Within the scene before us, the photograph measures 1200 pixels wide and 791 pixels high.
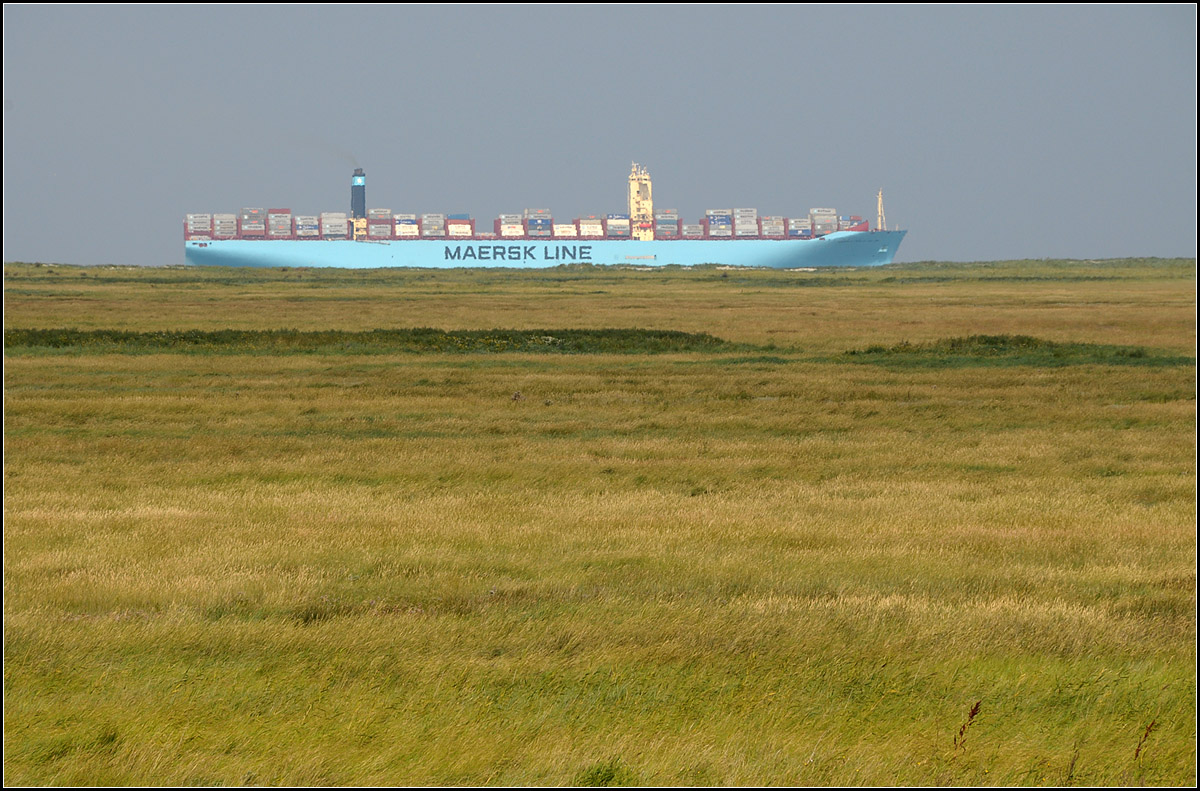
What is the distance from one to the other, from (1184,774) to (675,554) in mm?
5567

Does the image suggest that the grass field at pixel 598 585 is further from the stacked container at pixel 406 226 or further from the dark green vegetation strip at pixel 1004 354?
the stacked container at pixel 406 226

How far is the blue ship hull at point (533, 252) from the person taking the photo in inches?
6850

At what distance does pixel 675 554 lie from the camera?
440 inches

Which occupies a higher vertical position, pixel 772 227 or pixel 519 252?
pixel 772 227

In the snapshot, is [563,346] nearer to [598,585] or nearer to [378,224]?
Answer: [598,585]

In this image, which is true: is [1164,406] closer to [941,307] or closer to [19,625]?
[19,625]

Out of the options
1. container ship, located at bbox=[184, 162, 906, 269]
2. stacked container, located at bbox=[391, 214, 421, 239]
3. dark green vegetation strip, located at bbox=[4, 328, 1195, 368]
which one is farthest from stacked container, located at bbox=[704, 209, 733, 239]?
dark green vegetation strip, located at bbox=[4, 328, 1195, 368]

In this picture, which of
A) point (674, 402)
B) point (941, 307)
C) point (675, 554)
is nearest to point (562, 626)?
point (675, 554)

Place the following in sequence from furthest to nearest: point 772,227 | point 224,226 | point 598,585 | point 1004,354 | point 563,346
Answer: point 224,226 → point 772,227 → point 563,346 → point 1004,354 → point 598,585

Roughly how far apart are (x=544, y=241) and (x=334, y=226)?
35.8 metres

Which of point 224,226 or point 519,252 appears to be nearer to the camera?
point 519,252

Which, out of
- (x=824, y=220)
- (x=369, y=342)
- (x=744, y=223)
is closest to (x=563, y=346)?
(x=369, y=342)

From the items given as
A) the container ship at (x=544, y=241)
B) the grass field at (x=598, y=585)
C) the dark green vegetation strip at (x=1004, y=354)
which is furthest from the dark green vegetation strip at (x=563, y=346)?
the container ship at (x=544, y=241)

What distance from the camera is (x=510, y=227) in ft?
587
